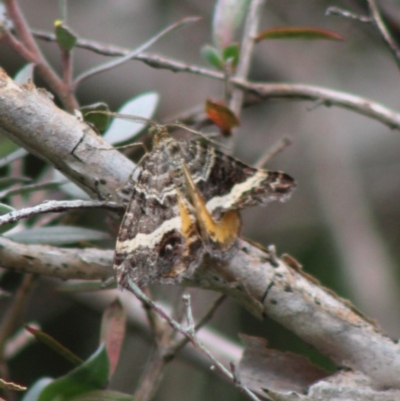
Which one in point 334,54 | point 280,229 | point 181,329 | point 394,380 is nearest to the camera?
point 181,329

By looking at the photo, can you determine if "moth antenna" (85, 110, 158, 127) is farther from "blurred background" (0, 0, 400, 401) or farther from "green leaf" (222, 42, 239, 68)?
"blurred background" (0, 0, 400, 401)

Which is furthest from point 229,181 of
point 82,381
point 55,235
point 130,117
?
point 82,381

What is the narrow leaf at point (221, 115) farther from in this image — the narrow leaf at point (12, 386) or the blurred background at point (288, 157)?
the blurred background at point (288, 157)

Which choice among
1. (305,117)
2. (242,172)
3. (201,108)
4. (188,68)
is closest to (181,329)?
(242,172)

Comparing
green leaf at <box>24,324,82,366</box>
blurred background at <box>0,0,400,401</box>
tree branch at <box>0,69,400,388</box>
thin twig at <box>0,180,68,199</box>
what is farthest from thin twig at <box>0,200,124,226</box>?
blurred background at <box>0,0,400,401</box>

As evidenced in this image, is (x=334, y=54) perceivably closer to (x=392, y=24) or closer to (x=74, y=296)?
(x=392, y=24)

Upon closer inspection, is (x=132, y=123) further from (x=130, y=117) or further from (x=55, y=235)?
(x=55, y=235)
